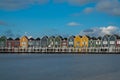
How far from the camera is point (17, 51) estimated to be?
453 ft

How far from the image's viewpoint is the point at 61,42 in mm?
134125

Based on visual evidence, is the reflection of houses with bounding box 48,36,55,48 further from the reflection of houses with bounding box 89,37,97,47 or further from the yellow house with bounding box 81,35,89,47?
the reflection of houses with bounding box 89,37,97,47

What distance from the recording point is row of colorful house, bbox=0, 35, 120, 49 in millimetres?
126625

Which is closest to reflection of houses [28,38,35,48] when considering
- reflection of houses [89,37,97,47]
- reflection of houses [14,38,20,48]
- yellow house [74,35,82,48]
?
reflection of houses [14,38,20,48]

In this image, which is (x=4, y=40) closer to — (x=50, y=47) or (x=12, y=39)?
(x=12, y=39)

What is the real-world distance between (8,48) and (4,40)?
246 inches

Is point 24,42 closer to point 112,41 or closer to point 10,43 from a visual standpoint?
point 10,43

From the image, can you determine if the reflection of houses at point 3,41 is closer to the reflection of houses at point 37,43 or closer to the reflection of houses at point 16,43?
the reflection of houses at point 16,43

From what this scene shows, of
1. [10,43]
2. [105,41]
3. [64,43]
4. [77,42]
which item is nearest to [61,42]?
[64,43]

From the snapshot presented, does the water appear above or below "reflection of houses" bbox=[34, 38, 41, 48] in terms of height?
below

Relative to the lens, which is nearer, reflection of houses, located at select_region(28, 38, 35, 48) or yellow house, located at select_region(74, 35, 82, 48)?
yellow house, located at select_region(74, 35, 82, 48)

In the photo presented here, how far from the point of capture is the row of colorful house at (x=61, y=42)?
126625 millimetres

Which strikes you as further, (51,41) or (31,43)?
(31,43)

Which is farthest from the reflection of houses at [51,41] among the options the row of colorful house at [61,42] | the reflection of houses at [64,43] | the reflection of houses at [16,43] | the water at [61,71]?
the water at [61,71]
